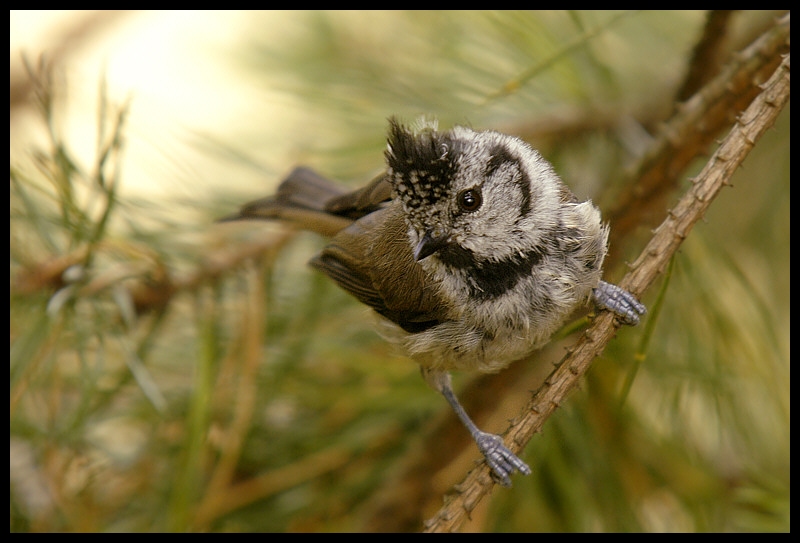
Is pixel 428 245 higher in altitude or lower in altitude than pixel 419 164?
lower

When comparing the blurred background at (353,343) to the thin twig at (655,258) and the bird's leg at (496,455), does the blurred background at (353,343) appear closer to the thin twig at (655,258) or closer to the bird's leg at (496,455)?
the bird's leg at (496,455)

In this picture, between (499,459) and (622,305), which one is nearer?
(622,305)

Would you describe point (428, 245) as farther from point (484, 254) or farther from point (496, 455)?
point (496, 455)

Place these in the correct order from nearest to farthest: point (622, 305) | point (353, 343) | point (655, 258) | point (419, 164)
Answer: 1. point (655, 258)
2. point (622, 305)
3. point (419, 164)
4. point (353, 343)

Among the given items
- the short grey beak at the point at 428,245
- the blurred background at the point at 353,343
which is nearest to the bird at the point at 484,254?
the short grey beak at the point at 428,245

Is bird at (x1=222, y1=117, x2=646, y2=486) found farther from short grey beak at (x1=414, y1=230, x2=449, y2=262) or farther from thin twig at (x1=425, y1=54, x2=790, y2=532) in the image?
thin twig at (x1=425, y1=54, x2=790, y2=532)

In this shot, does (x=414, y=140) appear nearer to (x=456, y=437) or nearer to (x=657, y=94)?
(x=456, y=437)

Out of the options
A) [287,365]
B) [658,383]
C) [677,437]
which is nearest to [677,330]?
[658,383]

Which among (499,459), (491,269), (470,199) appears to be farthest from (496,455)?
(470,199)

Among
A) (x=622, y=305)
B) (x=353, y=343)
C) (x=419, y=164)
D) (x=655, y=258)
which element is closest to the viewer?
(x=655, y=258)
